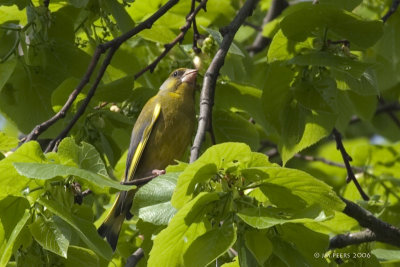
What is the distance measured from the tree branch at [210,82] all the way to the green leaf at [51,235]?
554 mm

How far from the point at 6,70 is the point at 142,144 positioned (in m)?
1.11

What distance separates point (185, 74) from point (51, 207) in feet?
6.55

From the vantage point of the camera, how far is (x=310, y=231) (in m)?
2.77

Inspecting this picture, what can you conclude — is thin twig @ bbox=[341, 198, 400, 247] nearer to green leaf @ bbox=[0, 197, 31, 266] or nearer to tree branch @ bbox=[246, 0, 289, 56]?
green leaf @ bbox=[0, 197, 31, 266]

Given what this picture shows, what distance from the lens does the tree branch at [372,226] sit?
352cm

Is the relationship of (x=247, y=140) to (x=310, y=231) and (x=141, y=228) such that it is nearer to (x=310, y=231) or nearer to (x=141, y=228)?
(x=141, y=228)

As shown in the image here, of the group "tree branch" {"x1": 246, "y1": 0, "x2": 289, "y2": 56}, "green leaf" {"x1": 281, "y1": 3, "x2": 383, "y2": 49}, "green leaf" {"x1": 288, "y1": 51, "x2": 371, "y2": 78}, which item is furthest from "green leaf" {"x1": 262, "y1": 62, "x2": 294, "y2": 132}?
"tree branch" {"x1": 246, "y1": 0, "x2": 289, "y2": 56}

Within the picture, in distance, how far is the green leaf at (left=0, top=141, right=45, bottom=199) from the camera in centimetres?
281

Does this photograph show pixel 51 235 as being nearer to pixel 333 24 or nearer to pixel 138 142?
pixel 333 24

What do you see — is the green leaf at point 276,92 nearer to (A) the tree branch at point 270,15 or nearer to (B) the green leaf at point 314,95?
(B) the green leaf at point 314,95

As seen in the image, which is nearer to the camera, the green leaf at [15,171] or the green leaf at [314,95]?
the green leaf at [15,171]

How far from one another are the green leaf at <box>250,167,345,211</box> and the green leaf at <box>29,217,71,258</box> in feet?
2.47

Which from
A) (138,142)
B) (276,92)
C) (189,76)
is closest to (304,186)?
(276,92)

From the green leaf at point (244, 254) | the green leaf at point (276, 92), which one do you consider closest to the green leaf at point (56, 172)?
the green leaf at point (244, 254)
